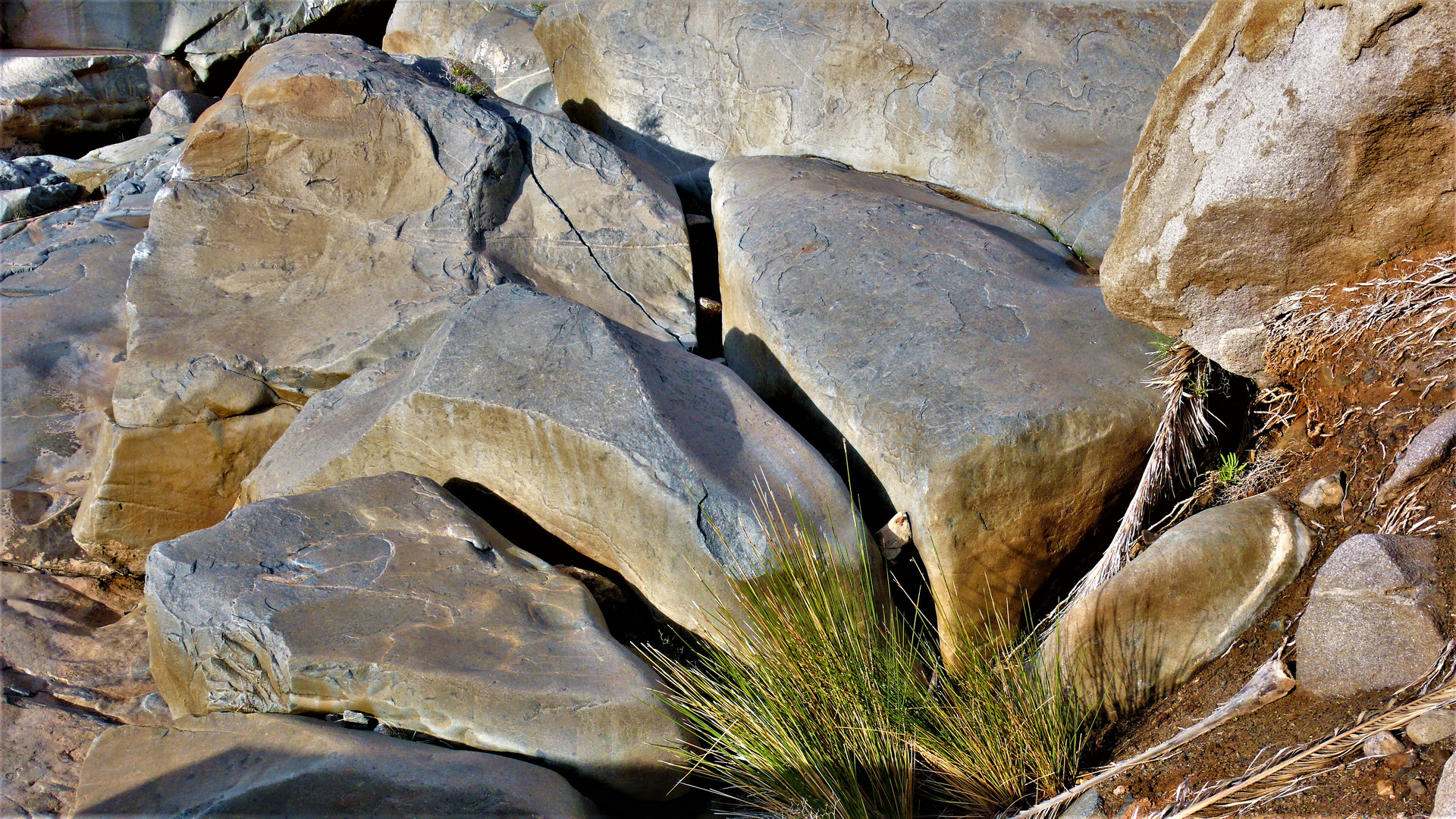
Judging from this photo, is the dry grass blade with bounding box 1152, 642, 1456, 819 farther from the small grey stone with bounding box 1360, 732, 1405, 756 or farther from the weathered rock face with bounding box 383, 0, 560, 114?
the weathered rock face with bounding box 383, 0, 560, 114

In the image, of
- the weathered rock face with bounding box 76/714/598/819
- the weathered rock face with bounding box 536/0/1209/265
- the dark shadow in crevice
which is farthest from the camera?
the weathered rock face with bounding box 536/0/1209/265

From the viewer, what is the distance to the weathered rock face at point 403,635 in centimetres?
259

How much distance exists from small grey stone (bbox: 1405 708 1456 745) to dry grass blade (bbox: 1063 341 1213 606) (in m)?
1.12

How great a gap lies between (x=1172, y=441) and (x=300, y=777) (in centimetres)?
256

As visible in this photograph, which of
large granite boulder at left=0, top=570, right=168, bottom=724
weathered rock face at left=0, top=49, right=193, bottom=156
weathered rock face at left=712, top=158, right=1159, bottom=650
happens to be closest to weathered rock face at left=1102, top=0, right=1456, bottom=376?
weathered rock face at left=712, top=158, right=1159, bottom=650

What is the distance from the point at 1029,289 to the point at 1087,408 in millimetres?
764

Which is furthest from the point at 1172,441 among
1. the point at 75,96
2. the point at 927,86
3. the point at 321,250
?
the point at 75,96

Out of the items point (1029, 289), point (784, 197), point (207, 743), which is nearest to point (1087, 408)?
point (1029, 289)

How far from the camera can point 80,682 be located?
3404 millimetres

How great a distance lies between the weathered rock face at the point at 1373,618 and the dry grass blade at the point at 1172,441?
2.56 ft

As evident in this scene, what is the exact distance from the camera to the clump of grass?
93.9 inches

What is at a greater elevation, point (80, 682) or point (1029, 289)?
point (1029, 289)

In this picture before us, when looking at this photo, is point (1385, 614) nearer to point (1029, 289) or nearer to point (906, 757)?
point (906, 757)

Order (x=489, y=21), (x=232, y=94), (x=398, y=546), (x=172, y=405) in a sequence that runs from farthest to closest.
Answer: (x=489, y=21)
(x=232, y=94)
(x=172, y=405)
(x=398, y=546)
